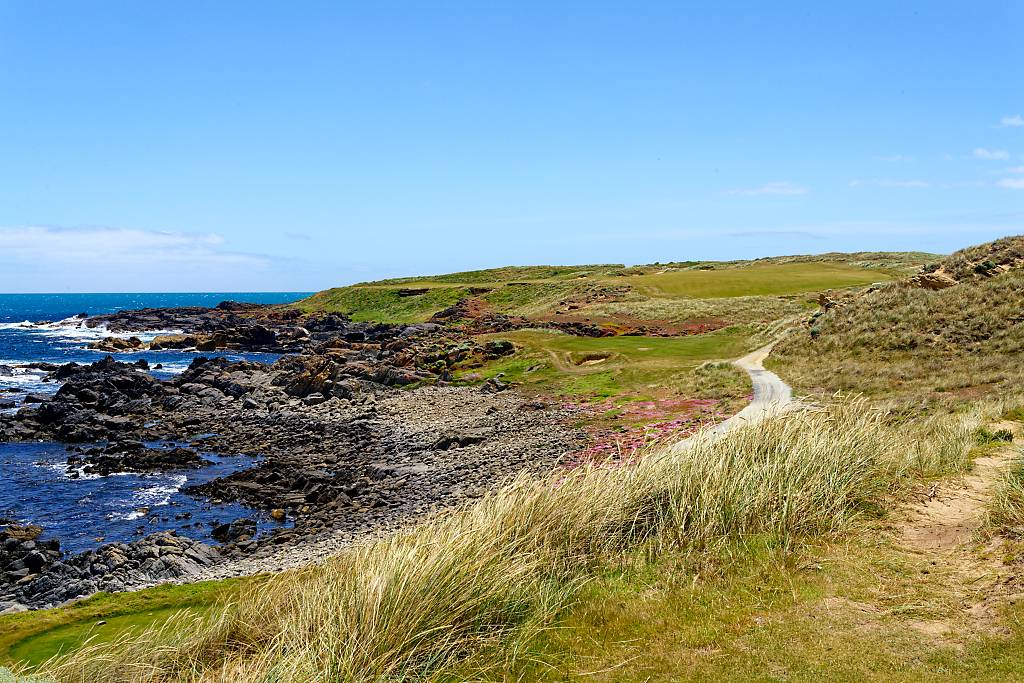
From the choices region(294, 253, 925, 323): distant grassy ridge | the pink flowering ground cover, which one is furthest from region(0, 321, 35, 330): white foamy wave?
the pink flowering ground cover

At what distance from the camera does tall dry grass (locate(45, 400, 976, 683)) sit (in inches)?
262

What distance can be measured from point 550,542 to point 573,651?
2.10 meters

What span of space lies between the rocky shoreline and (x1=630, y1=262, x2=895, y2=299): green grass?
1317 inches

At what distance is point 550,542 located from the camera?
8906 mm

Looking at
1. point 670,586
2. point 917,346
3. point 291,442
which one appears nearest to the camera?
point 670,586

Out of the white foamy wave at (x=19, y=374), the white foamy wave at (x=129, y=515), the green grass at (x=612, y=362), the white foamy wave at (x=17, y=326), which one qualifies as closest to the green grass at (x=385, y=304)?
the white foamy wave at (x=19, y=374)

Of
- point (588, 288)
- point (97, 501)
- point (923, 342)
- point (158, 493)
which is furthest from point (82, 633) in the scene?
point (588, 288)

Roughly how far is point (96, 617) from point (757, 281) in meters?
76.6

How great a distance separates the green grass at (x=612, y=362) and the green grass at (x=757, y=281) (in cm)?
2393

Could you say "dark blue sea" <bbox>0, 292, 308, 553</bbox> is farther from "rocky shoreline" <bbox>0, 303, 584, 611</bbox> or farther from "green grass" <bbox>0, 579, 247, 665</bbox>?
"green grass" <bbox>0, 579, 247, 665</bbox>

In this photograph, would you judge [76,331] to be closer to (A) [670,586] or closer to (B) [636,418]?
(B) [636,418]

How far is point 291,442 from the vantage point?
31938 millimetres

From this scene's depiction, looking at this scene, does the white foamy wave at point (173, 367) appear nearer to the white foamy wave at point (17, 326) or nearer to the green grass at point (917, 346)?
the green grass at point (917, 346)

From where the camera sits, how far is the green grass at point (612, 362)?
111ft
